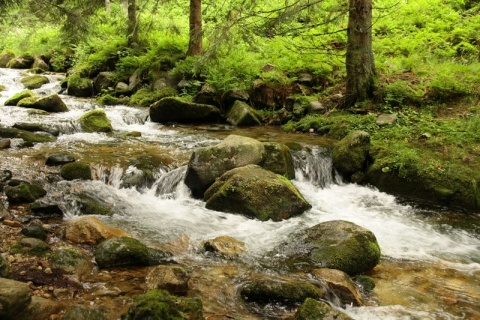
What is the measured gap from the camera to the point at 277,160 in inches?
321

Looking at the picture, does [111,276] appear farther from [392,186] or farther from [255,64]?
[255,64]

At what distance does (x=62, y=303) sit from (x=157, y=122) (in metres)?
9.44

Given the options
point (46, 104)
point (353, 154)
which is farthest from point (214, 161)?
point (46, 104)

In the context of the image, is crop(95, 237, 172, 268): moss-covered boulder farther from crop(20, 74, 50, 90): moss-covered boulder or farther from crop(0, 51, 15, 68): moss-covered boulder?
crop(0, 51, 15, 68): moss-covered boulder

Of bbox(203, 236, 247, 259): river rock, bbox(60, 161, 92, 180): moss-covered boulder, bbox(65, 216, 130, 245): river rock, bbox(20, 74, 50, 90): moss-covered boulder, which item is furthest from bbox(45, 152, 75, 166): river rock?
bbox(20, 74, 50, 90): moss-covered boulder

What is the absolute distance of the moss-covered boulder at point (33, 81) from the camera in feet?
56.2

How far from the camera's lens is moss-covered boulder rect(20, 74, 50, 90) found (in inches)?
674

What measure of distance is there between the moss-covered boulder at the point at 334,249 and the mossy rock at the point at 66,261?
8.07ft

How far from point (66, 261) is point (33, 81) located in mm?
15639

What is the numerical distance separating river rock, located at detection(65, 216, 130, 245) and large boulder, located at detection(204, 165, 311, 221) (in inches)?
77.9

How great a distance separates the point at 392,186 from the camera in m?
7.97

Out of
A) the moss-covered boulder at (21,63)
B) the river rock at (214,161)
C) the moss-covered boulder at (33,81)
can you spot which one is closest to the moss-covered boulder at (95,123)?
the river rock at (214,161)

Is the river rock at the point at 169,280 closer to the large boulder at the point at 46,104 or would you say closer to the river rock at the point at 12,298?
the river rock at the point at 12,298

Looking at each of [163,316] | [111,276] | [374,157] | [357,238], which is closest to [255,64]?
[374,157]
